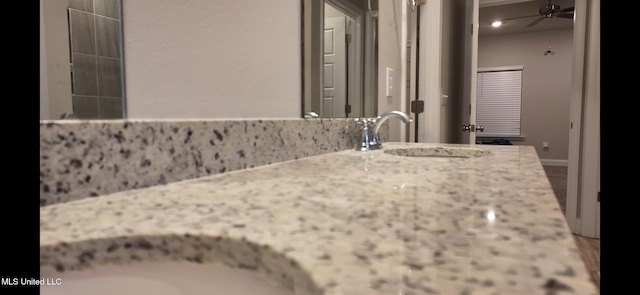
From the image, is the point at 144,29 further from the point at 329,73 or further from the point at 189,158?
the point at 329,73

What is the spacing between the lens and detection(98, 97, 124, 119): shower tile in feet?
1.75

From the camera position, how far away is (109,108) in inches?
21.4

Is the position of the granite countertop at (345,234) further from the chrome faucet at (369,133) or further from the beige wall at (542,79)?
the beige wall at (542,79)

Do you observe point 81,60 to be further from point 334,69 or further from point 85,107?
point 334,69

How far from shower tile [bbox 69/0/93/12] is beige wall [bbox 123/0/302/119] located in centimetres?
5

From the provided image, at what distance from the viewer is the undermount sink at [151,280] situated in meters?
0.34

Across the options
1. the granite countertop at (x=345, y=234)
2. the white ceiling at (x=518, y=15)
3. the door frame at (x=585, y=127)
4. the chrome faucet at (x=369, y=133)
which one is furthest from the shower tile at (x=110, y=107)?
the white ceiling at (x=518, y=15)

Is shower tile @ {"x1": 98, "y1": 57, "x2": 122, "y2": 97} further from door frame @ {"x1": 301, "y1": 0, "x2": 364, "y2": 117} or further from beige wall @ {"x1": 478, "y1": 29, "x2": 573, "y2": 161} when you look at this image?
beige wall @ {"x1": 478, "y1": 29, "x2": 573, "y2": 161}

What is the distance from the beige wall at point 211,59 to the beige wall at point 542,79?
615cm

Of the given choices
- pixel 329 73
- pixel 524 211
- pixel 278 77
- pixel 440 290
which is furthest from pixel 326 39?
pixel 440 290

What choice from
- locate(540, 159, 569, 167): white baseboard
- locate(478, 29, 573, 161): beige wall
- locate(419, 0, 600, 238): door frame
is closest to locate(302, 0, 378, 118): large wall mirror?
locate(419, 0, 600, 238): door frame

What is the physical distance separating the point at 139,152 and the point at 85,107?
0.09 meters
